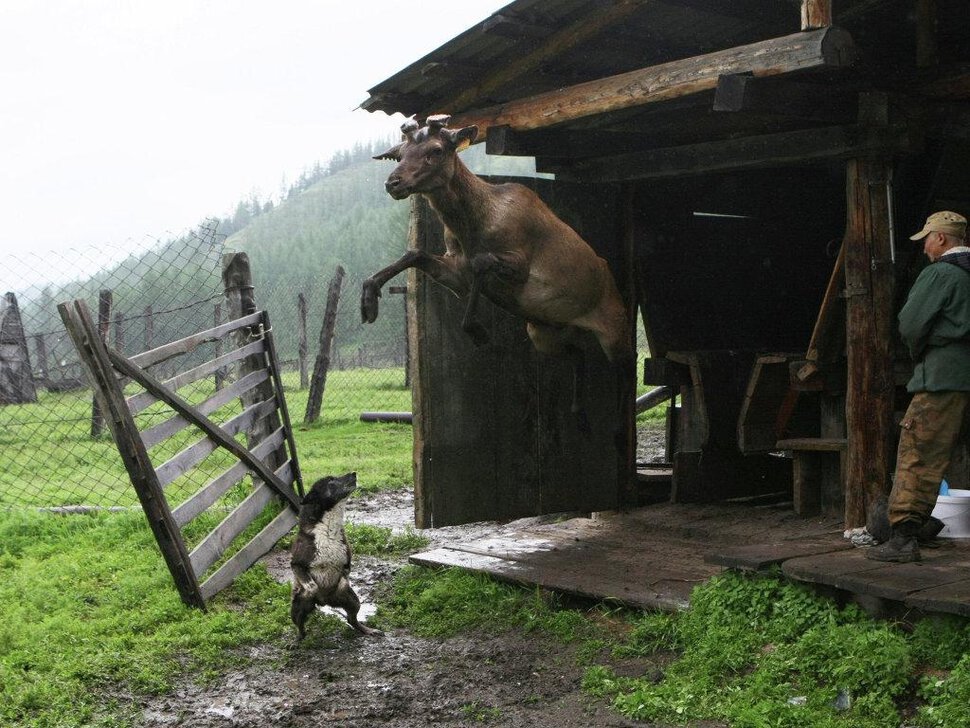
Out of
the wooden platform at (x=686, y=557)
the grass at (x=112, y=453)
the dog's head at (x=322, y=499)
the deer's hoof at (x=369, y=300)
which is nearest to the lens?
the wooden platform at (x=686, y=557)

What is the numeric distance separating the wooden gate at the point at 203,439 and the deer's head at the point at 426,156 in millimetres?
2011

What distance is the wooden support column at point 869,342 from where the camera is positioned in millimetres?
6438

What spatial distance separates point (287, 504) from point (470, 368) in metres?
2.03

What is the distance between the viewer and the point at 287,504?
8.62m

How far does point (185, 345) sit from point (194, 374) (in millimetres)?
215

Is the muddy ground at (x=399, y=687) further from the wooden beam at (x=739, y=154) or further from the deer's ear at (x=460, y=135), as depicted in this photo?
the wooden beam at (x=739, y=154)

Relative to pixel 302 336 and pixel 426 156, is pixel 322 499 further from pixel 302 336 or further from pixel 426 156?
pixel 302 336

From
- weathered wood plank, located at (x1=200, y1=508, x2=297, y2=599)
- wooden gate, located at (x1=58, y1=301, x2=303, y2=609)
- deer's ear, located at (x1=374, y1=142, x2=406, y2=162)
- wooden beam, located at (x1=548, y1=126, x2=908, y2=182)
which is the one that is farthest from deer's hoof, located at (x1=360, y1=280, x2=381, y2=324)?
wooden beam, located at (x1=548, y1=126, x2=908, y2=182)

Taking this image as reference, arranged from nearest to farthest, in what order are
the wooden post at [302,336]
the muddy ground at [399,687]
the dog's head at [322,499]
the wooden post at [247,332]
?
the muddy ground at [399,687], the dog's head at [322,499], the wooden post at [247,332], the wooden post at [302,336]

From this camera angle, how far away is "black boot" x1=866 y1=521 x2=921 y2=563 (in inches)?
219

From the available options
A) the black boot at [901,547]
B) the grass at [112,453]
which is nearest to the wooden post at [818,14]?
the black boot at [901,547]

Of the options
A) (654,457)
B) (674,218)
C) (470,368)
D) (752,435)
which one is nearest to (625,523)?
(752,435)

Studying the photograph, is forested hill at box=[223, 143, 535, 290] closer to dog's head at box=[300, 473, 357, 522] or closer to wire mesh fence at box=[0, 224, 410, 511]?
wire mesh fence at box=[0, 224, 410, 511]

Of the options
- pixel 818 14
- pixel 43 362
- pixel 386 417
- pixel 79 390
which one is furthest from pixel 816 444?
pixel 79 390
